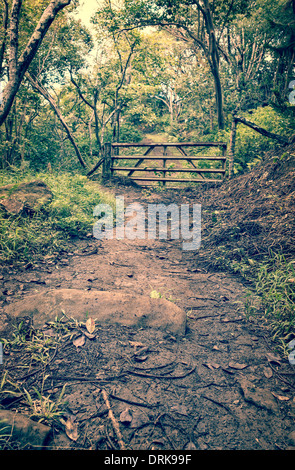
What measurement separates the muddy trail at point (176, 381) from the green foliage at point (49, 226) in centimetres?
74

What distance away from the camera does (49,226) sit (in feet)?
15.9

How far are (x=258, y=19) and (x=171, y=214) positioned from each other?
14345mm

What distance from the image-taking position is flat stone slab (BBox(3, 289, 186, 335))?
8.84 feet

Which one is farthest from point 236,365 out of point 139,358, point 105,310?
point 105,310

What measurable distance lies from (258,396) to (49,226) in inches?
155

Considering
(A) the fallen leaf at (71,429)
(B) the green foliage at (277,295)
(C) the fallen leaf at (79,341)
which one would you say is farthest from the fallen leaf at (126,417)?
(B) the green foliage at (277,295)

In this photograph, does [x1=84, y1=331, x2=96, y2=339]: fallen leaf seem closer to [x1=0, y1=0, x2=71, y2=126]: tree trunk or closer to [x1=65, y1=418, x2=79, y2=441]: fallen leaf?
[x1=65, y1=418, x2=79, y2=441]: fallen leaf

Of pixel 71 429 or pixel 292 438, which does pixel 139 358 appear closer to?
pixel 71 429

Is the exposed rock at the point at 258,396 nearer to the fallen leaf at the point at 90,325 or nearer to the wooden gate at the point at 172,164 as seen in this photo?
the fallen leaf at the point at 90,325

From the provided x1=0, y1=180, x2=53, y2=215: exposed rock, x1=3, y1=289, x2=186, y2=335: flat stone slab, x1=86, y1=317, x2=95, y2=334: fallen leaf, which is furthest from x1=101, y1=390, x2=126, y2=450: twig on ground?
x1=0, y1=180, x2=53, y2=215: exposed rock

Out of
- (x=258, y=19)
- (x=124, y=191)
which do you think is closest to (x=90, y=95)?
(x=124, y=191)

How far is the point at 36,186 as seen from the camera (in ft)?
17.1

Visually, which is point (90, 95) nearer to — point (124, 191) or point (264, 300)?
point (124, 191)

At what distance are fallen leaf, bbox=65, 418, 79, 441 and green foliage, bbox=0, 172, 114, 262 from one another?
105 inches
